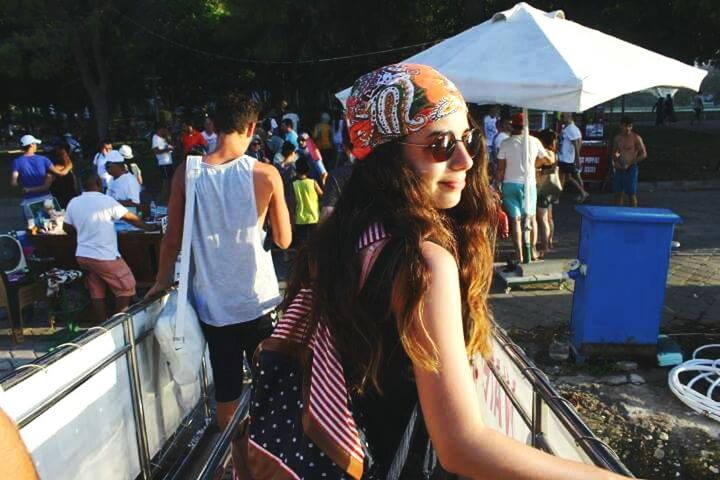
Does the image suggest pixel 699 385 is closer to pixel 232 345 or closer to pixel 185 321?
pixel 232 345

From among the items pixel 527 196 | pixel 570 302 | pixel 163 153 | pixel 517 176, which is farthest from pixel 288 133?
pixel 570 302

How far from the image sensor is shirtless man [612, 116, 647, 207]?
9.62 metres

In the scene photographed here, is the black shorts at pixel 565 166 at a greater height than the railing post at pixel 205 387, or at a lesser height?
greater

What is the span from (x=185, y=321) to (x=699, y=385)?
3848mm

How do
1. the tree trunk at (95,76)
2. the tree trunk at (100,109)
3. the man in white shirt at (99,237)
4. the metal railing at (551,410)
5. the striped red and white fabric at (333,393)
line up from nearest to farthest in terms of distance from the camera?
the striped red and white fabric at (333,393) < the metal railing at (551,410) < the man in white shirt at (99,237) < the tree trunk at (95,76) < the tree trunk at (100,109)

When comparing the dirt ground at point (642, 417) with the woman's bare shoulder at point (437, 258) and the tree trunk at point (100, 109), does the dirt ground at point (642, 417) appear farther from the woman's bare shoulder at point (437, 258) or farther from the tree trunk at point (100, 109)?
the tree trunk at point (100, 109)

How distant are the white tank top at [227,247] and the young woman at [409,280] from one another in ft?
4.90

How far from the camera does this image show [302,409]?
1.21 meters

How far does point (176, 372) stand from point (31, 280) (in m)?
4.15

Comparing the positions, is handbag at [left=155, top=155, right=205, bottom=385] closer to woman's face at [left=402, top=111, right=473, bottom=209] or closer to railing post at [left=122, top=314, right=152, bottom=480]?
railing post at [left=122, top=314, right=152, bottom=480]

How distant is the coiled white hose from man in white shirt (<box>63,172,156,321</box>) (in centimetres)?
469

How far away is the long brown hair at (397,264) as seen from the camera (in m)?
1.07

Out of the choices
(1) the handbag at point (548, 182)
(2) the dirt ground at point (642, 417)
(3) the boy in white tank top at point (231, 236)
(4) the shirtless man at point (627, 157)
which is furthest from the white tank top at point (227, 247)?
(4) the shirtless man at point (627, 157)

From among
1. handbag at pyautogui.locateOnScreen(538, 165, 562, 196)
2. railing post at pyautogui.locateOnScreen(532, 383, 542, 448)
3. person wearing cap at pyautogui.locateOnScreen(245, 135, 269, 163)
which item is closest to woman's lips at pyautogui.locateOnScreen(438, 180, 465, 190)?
railing post at pyautogui.locateOnScreen(532, 383, 542, 448)
